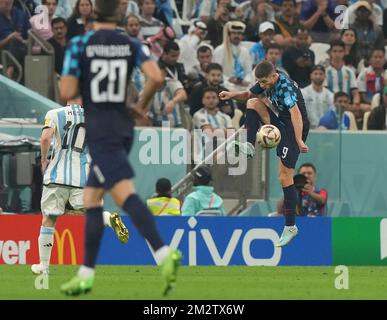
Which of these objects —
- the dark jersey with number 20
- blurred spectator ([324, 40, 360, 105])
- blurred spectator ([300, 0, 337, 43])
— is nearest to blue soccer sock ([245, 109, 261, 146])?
blurred spectator ([324, 40, 360, 105])

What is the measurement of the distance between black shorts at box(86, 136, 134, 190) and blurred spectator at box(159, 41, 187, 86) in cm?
1116

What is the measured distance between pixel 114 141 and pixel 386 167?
29.7 ft

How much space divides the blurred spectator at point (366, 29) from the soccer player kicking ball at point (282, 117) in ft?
23.6

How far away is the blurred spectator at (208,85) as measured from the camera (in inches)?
840

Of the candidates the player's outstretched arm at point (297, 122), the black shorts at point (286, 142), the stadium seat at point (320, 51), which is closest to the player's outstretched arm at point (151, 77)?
the player's outstretched arm at point (297, 122)

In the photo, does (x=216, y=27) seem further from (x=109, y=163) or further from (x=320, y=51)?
(x=109, y=163)

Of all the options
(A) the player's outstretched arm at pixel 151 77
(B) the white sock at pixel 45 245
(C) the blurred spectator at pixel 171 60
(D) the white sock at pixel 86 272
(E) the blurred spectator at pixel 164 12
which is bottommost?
(B) the white sock at pixel 45 245

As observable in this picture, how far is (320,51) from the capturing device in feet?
79.6

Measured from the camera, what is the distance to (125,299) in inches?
489

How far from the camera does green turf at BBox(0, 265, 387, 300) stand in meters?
13.1

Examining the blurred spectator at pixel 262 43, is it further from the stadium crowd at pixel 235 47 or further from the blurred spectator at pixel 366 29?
the blurred spectator at pixel 366 29

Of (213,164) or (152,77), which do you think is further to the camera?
(213,164)

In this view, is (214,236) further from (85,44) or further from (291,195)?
(85,44)
